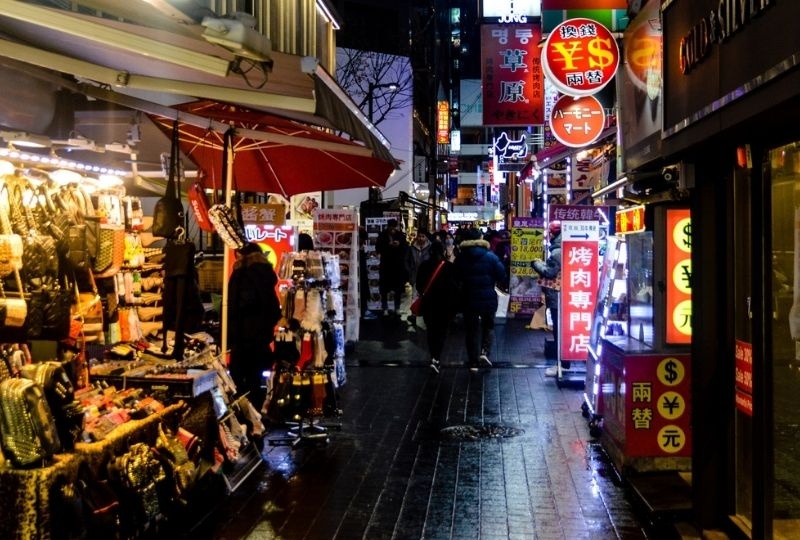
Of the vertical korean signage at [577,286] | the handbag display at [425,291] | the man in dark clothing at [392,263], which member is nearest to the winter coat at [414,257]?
the man in dark clothing at [392,263]

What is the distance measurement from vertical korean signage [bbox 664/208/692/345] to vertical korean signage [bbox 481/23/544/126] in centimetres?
1144

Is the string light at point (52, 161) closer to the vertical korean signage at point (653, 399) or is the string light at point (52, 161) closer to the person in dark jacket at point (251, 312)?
the person in dark jacket at point (251, 312)

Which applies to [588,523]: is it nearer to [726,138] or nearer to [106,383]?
[726,138]

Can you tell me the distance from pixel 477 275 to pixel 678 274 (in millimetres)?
6641

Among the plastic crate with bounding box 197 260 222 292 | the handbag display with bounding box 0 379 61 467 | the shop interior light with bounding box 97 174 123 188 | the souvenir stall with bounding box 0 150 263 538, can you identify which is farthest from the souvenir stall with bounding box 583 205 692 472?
the plastic crate with bounding box 197 260 222 292

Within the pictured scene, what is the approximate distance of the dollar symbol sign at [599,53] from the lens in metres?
10.1

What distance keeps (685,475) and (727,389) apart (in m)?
1.99

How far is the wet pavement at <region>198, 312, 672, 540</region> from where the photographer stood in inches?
246

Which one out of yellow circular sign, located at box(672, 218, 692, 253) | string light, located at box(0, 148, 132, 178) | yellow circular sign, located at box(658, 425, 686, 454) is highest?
string light, located at box(0, 148, 132, 178)

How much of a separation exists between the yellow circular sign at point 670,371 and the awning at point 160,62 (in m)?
3.61

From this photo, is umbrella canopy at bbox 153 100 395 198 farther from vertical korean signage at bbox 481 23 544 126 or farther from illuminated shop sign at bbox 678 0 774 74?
vertical korean signage at bbox 481 23 544 126

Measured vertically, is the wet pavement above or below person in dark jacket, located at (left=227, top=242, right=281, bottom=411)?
below

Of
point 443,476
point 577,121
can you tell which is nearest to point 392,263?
point 577,121

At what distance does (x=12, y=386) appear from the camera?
15.4 feet
